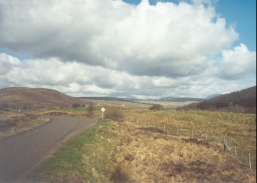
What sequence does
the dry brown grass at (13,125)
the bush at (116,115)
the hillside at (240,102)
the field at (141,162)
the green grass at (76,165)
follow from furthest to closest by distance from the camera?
the bush at (116,115)
the hillside at (240,102)
the dry brown grass at (13,125)
the field at (141,162)
the green grass at (76,165)

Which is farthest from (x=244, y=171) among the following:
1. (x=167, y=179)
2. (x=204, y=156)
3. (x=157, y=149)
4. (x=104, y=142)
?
(x=104, y=142)

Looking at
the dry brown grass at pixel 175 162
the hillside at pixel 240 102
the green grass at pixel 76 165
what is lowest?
the dry brown grass at pixel 175 162

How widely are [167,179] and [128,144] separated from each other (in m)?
6.87

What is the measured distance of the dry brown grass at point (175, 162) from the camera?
17375 mm

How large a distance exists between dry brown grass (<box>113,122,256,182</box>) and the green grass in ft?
3.75

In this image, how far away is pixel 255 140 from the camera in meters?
33.9

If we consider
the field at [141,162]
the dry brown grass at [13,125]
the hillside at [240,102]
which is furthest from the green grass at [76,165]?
the hillside at [240,102]

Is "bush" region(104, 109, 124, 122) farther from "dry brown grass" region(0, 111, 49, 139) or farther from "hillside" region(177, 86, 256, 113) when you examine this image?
"hillside" region(177, 86, 256, 113)

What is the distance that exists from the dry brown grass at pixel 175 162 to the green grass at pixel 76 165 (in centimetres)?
114

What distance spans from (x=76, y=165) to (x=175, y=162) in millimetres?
11317

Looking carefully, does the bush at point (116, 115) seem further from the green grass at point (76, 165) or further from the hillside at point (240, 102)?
the green grass at point (76, 165)

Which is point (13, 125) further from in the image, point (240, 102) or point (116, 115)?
point (240, 102)

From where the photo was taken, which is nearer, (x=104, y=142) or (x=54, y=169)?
(x=54, y=169)

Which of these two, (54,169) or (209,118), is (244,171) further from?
(209,118)
